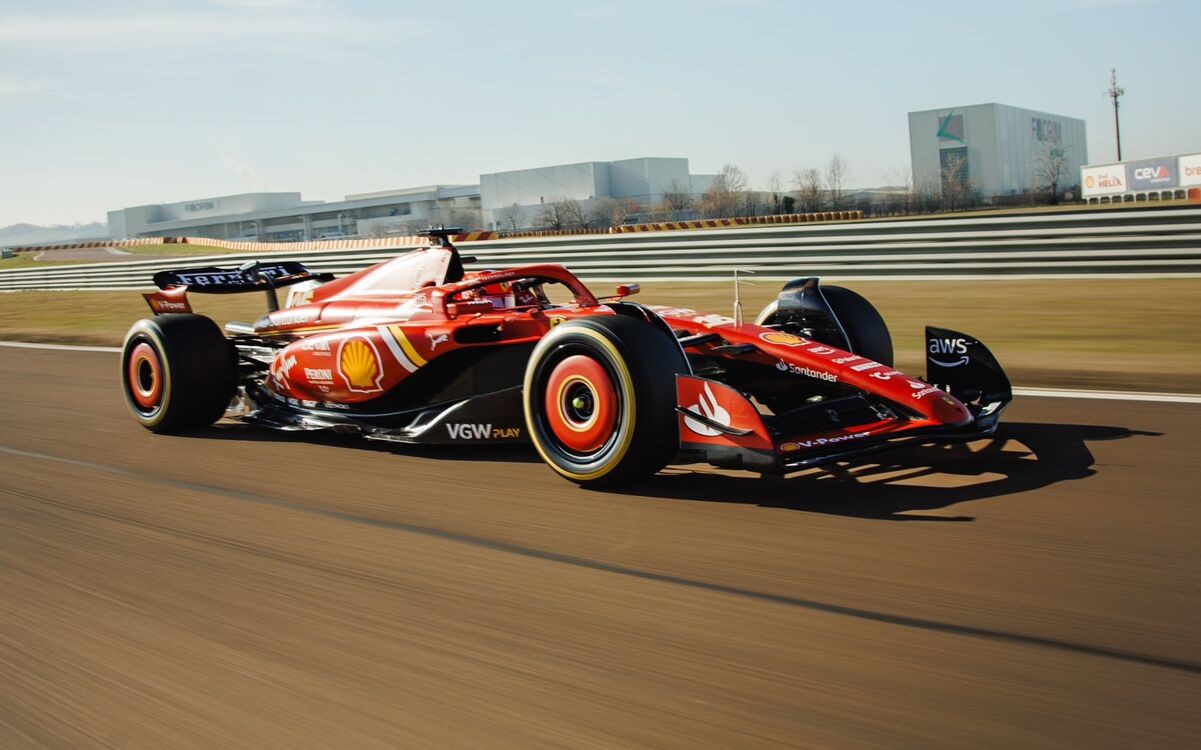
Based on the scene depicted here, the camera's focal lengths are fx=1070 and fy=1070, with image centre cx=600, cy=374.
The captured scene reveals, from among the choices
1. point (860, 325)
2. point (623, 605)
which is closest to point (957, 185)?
point (860, 325)

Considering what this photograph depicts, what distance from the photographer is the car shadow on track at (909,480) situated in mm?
4641

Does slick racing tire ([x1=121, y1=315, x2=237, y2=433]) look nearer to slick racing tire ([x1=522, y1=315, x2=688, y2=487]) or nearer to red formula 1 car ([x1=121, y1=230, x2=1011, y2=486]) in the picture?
red formula 1 car ([x1=121, y1=230, x2=1011, y2=486])

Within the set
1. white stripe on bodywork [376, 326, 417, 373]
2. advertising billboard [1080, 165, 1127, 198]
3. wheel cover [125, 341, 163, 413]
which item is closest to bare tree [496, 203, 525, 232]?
advertising billboard [1080, 165, 1127, 198]

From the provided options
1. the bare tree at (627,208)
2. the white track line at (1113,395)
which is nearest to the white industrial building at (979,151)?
the bare tree at (627,208)

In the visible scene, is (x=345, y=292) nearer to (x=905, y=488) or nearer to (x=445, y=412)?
(x=445, y=412)

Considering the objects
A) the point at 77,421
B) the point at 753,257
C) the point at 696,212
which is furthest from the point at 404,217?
the point at 77,421

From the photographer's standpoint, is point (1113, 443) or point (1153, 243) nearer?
point (1113, 443)

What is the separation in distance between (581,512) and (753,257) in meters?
12.0

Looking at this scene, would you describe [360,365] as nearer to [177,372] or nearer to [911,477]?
[177,372]

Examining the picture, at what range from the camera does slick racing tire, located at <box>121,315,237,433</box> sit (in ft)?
23.7

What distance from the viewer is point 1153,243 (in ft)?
42.4

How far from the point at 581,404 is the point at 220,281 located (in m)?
3.97

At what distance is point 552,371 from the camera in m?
5.25

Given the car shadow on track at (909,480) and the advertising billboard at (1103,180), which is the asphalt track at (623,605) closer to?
the car shadow on track at (909,480)
